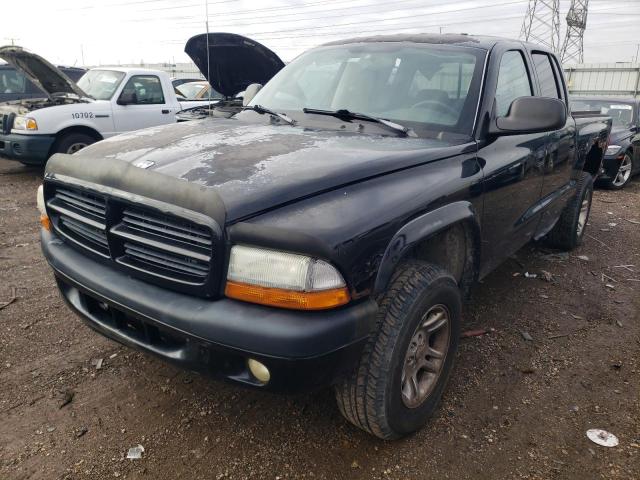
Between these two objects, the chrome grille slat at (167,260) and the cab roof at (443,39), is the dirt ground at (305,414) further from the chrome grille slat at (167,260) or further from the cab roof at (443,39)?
the cab roof at (443,39)

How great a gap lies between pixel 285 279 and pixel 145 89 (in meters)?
7.81

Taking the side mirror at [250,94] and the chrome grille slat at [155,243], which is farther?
the side mirror at [250,94]

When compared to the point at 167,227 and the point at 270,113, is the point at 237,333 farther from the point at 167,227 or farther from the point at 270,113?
A: the point at 270,113

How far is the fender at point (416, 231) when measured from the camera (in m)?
1.92

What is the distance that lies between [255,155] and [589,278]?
370 centimetres

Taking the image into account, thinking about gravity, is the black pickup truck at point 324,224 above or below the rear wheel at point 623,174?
above

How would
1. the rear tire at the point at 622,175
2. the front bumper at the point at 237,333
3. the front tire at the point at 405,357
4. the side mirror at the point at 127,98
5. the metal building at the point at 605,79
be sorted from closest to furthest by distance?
the front bumper at the point at 237,333
the front tire at the point at 405,357
the side mirror at the point at 127,98
the rear tire at the point at 622,175
the metal building at the point at 605,79

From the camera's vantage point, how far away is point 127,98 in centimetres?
819

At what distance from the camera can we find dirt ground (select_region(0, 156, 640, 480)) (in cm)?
219

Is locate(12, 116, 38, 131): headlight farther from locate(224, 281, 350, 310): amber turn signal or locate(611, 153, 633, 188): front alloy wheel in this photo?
locate(611, 153, 633, 188): front alloy wheel

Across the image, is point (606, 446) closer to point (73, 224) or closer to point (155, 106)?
point (73, 224)

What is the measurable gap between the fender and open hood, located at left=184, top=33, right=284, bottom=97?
11.6 ft

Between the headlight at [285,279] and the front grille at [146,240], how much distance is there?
0.13 metres

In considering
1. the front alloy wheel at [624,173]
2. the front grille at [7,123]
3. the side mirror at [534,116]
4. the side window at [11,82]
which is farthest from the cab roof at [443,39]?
the side window at [11,82]
